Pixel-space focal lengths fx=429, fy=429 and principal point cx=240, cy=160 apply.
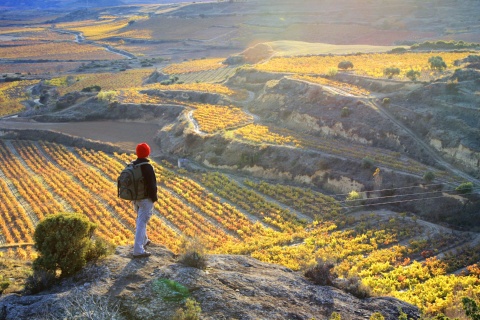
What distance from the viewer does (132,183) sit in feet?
38.2

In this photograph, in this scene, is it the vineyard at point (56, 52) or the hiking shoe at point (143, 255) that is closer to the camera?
the hiking shoe at point (143, 255)

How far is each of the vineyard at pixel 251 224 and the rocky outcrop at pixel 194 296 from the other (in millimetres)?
4593

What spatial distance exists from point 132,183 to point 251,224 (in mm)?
17919

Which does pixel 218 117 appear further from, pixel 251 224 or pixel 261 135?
pixel 251 224

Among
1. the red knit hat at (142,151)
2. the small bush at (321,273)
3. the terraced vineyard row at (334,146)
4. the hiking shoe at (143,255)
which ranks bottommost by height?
the terraced vineyard row at (334,146)

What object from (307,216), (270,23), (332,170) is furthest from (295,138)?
(270,23)

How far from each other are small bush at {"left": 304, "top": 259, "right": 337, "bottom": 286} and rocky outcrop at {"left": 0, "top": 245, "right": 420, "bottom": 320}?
11.2 inches

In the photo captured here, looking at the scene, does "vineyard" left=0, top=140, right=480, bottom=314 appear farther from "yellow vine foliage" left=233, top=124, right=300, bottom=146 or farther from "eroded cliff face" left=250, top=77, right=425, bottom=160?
"eroded cliff face" left=250, top=77, right=425, bottom=160

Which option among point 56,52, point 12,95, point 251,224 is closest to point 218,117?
point 251,224

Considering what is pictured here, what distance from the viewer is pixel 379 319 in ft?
31.6

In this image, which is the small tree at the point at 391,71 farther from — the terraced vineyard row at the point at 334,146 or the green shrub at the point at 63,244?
the green shrub at the point at 63,244

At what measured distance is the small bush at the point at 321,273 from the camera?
11.9 meters

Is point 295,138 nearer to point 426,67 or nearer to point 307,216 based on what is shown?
point 307,216

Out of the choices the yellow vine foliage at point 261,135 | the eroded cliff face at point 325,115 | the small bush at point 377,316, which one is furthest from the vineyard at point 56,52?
the small bush at point 377,316
